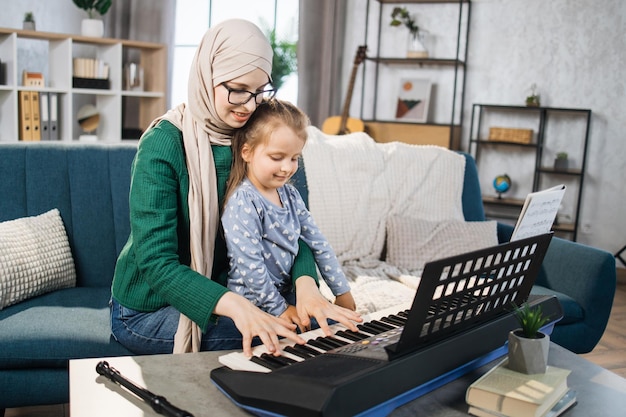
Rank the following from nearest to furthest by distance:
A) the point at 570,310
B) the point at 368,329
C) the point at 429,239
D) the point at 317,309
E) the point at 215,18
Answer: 1. the point at 368,329
2. the point at 317,309
3. the point at 570,310
4. the point at 429,239
5. the point at 215,18

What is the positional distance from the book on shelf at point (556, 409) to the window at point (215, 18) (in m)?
4.34

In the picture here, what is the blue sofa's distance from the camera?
183cm

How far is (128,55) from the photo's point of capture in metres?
5.00

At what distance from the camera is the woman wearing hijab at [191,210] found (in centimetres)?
141

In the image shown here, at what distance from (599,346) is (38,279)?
263cm

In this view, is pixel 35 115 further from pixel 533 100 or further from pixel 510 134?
pixel 533 100

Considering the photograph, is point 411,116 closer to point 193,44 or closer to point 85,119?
point 193,44

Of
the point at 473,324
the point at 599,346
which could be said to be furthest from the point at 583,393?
the point at 599,346

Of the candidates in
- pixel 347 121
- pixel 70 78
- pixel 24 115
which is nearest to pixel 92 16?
pixel 70 78

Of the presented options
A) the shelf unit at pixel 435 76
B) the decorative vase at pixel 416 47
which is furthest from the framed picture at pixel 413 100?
the decorative vase at pixel 416 47

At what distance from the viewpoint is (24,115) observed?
13.5 feet

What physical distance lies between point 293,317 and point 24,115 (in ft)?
10.5

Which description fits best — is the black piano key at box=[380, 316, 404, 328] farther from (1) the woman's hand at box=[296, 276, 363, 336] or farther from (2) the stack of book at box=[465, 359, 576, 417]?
(2) the stack of book at box=[465, 359, 576, 417]

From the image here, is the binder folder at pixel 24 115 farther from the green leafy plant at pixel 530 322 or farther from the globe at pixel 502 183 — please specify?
the green leafy plant at pixel 530 322
